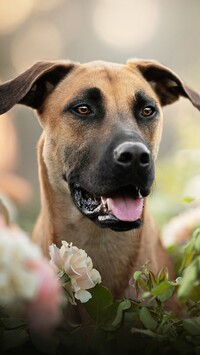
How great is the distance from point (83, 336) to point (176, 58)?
8.96 metres

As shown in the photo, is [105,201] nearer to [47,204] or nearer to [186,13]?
[47,204]

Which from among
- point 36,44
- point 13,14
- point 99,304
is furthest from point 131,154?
point 13,14

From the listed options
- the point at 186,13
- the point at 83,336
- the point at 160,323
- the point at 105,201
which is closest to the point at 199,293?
the point at 160,323

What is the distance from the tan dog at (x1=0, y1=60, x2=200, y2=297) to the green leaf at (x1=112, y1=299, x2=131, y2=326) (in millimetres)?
703

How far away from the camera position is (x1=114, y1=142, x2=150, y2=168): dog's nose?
110 inches

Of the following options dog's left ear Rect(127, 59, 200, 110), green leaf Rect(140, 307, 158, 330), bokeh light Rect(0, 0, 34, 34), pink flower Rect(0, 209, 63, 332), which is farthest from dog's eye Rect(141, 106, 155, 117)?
bokeh light Rect(0, 0, 34, 34)

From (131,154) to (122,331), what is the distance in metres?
0.84

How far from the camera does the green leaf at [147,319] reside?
217 centimetres

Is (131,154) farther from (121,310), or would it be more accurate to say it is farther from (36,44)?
(36,44)

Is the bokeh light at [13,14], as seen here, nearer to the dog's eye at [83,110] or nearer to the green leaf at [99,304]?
the dog's eye at [83,110]

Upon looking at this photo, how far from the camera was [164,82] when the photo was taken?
366 cm

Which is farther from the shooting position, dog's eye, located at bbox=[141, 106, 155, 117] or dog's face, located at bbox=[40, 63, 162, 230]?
dog's eye, located at bbox=[141, 106, 155, 117]

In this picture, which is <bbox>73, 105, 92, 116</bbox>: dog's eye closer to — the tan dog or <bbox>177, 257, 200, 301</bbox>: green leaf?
the tan dog

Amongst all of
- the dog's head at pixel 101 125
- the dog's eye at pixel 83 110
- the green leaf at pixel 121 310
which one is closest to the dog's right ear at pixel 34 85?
the dog's head at pixel 101 125
